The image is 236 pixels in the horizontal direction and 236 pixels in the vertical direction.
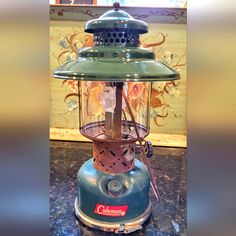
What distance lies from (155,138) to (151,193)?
1.37 ft

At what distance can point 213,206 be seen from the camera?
0.20 m

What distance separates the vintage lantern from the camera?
1.60 feet

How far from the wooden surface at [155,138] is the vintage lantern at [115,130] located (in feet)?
1.22

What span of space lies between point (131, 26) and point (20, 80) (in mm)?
396

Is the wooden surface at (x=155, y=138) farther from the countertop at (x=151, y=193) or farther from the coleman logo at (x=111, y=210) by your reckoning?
the coleman logo at (x=111, y=210)

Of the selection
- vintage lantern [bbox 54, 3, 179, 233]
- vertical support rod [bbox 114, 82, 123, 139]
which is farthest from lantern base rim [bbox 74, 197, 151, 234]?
vertical support rod [bbox 114, 82, 123, 139]

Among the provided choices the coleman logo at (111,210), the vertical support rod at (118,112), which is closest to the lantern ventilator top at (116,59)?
the vertical support rod at (118,112)

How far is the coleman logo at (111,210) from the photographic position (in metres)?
0.60

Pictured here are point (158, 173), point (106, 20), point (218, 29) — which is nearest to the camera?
point (218, 29)

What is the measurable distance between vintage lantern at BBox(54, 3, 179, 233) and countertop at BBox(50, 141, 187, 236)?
2 cm

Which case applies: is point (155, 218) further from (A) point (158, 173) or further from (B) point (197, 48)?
(B) point (197, 48)

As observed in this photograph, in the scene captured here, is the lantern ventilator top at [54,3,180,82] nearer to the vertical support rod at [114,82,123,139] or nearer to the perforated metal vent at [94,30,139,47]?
the perforated metal vent at [94,30,139,47]

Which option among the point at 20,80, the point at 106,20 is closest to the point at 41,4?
the point at 20,80

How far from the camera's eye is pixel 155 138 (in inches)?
45.5
